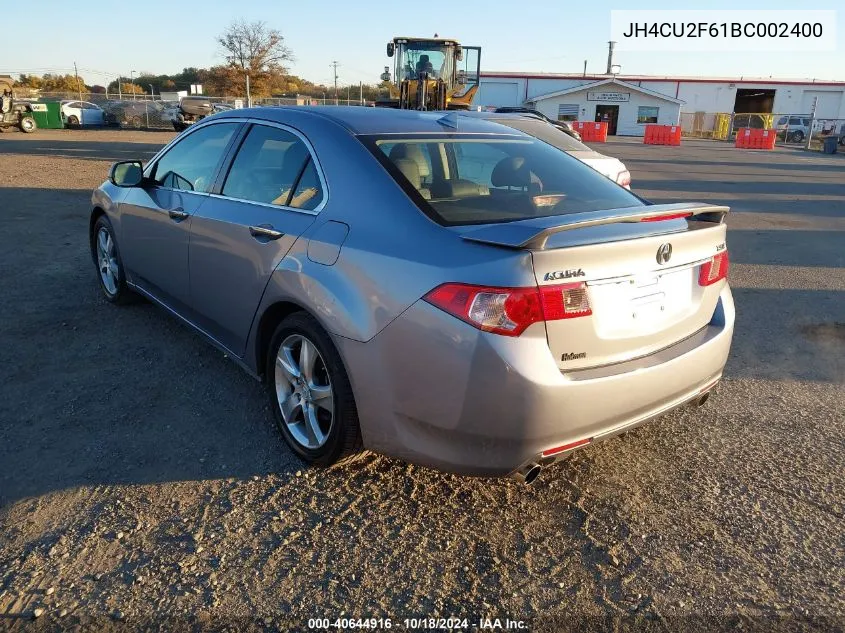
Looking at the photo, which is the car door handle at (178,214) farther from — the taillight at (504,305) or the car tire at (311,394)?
the taillight at (504,305)

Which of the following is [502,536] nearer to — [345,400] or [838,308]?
[345,400]

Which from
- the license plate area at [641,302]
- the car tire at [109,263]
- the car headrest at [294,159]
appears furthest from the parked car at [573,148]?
the license plate area at [641,302]

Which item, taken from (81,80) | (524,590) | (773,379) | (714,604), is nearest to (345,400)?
(524,590)

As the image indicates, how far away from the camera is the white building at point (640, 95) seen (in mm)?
54750

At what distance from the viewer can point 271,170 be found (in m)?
3.45

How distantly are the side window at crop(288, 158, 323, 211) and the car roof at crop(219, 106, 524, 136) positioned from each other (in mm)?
281

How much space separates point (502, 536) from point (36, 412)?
2620mm

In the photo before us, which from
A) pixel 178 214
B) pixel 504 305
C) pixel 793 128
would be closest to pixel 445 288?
pixel 504 305

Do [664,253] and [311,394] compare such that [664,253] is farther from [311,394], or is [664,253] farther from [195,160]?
[195,160]

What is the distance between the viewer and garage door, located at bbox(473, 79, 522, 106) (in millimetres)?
57312

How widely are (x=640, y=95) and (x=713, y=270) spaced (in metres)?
57.5

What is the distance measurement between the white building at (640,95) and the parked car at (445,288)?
5366cm

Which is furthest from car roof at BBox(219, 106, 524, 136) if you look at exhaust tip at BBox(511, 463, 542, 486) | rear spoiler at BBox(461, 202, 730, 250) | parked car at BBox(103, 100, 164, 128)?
parked car at BBox(103, 100, 164, 128)

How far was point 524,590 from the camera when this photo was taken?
7.64 feet
